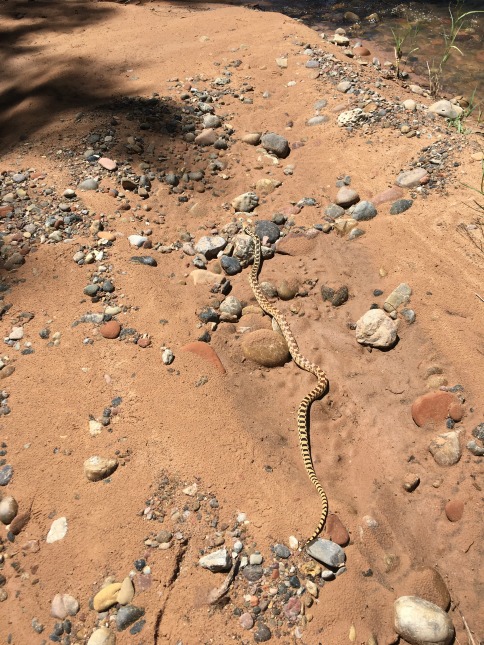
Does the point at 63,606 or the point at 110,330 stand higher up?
the point at 110,330

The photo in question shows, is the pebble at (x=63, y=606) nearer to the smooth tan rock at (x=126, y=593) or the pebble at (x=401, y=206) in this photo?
the smooth tan rock at (x=126, y=593)

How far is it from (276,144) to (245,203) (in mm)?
1299

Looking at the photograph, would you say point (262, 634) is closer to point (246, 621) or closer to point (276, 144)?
point (246, 621)

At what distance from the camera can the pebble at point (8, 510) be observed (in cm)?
395

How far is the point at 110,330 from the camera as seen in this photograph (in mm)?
5129

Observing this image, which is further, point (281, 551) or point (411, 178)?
point (411, 178)

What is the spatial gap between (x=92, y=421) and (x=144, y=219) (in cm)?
295

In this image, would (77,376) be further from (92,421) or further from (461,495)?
(461,495)

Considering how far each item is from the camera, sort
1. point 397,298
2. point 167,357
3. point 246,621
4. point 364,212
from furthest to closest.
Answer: point 364,212 → point 397,298 → point 167,357 → point 246,621

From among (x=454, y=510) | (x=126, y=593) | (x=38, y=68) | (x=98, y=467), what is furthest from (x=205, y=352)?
(x=38, y=68)

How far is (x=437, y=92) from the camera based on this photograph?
31.7ft

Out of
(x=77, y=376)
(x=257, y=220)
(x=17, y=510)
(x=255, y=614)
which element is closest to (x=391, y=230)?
(x=257, y=220)

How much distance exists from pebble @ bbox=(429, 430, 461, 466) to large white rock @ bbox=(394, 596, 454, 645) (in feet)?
3.92

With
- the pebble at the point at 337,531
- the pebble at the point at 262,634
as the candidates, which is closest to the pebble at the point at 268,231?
the pebble at the point at 337,531
